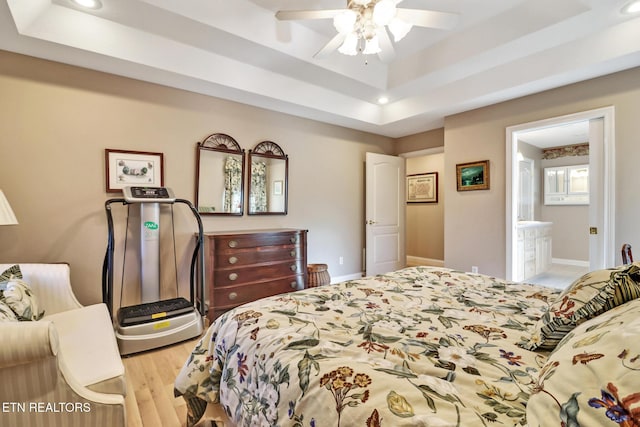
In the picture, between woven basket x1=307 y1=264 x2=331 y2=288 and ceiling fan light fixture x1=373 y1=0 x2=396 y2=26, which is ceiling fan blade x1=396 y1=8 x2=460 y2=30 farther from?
woven basket x1=307 y1=264 x2=331 y2=288

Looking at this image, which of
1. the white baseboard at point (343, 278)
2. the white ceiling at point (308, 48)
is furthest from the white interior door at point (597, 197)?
the white baseboard at point (343, 278)

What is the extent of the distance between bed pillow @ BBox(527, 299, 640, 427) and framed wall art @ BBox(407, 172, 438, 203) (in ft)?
18.3

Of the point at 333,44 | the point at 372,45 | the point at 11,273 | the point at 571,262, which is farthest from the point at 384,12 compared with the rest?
the point at 571,262

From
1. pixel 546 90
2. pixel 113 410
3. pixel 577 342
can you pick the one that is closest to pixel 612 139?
pixel 546 90

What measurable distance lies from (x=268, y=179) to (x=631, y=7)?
364 centimetres

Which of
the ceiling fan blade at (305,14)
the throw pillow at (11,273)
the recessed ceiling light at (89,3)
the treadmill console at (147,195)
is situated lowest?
the throw pillow at (11,273)

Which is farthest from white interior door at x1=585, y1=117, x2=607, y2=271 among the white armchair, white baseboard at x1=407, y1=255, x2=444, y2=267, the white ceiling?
the white armchair

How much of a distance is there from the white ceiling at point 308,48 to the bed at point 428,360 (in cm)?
237

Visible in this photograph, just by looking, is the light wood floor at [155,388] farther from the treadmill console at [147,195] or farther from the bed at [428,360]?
the treadmill console at [147,195]

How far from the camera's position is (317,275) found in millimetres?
3670

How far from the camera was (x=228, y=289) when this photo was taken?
2.94m

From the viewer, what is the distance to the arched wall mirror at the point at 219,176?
127 inches

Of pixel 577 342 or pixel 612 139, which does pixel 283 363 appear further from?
pixel 612 139

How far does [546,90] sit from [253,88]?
3.23 m
